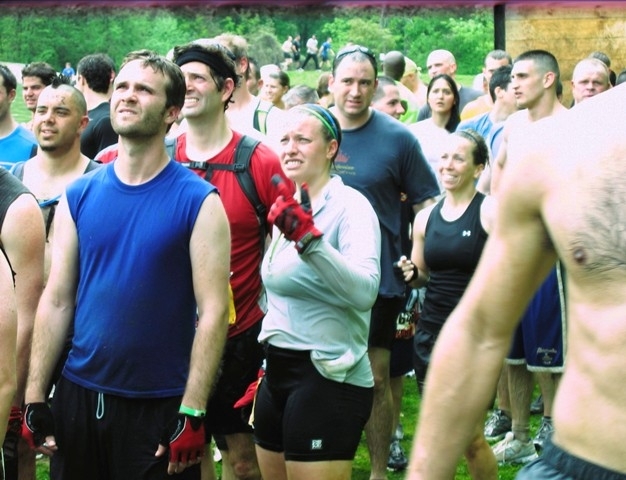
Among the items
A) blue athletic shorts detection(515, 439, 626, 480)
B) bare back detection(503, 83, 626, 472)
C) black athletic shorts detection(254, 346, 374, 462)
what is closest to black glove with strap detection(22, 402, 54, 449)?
black athletic shorts detection(254, 346, 374, 462)

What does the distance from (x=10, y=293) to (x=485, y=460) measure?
3213 mm

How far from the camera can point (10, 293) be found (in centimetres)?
375

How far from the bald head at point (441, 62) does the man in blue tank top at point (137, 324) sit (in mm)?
8171

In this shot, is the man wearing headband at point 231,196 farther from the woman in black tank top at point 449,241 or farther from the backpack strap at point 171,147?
the woman in black tank top at point 449,241

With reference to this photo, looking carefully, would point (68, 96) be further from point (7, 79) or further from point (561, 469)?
point (561, 469)

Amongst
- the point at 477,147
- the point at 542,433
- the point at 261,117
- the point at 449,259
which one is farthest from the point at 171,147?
the point at 542,433

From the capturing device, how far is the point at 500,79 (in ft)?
33.3

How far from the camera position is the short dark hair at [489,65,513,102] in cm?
1005

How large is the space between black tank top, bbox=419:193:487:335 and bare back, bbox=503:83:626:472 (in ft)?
12.8

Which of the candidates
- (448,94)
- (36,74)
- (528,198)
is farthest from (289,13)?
(528,198)

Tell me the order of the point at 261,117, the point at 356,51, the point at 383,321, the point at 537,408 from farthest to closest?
the point at 537,408, the point at 356,51, the point at 261,117, the point at 383,321

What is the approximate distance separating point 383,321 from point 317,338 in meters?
1.86

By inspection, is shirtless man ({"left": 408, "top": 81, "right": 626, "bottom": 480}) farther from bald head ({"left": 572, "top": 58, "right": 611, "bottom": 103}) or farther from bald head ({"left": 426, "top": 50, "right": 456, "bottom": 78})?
bald head ({"left": 426, "top": 50, "right": 456, "bottom": 78})

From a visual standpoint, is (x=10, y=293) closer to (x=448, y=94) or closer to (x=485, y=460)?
(x=485, y=460)
